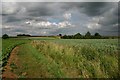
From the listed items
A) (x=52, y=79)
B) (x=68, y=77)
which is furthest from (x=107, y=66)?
(x=52, y=79)

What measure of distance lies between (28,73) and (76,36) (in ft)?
271

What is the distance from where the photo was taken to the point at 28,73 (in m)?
11.6

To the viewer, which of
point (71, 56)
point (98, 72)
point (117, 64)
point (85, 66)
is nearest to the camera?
point (98, 72)

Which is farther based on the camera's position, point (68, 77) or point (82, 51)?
point (82, 51)

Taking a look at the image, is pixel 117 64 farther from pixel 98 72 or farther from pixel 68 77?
pixel 68 77

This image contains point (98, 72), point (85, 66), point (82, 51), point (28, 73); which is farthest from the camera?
point (82, 51)

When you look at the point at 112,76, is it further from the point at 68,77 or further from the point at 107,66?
the point at 68,77

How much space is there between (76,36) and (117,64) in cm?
8396

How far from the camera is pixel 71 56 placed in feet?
43.9

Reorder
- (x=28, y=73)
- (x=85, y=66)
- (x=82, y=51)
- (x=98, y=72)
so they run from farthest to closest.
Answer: (x=82, y=51) < (x=28, y=73) < (x=85, y=66) < (x=98, y=72)

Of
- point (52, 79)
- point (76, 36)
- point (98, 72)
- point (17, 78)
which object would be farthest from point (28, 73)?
point (76, 36)

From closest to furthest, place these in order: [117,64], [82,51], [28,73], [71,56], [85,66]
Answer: [117,64]
[85,66]
[28,73]
[71,56]
[82,51]

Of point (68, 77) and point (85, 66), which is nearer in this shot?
point (68, 77)

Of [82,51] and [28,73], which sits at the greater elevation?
[82,51]
